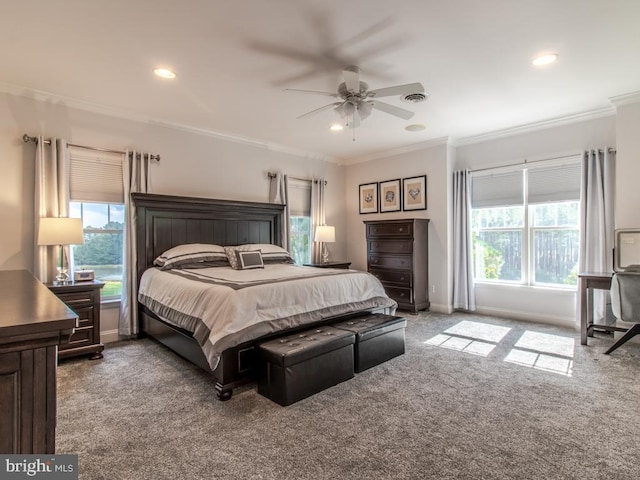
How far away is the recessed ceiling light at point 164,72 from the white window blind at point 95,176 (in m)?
1.44

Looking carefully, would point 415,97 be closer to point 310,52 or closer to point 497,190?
point 310,52

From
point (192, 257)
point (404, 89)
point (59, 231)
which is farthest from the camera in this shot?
point (192, 257)

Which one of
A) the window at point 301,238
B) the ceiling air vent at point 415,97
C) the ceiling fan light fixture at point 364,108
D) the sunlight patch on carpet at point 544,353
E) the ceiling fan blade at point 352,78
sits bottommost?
the sunlight patch on carpet at point 544,353

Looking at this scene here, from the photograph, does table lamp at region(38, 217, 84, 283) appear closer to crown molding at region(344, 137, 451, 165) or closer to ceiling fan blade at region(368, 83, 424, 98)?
ceiling fan blade at region(368, 83, 424, 98)

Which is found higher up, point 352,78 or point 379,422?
point 352,78

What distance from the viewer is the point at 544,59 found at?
298 centimetres

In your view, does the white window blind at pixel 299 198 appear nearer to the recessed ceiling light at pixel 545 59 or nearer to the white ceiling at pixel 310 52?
the white ceiling at pixel 310 52

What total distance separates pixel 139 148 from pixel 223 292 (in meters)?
2.72

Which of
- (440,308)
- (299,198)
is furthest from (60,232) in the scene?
(440,308)

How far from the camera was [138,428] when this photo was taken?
2.24m

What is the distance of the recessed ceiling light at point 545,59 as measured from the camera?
2.92 metres

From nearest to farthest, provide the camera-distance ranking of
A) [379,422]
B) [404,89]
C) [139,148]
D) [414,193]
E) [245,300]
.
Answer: [379,422] < [245,300] < [404,89] < [139,148] < [414,193]
